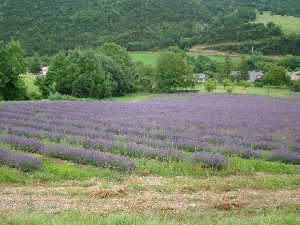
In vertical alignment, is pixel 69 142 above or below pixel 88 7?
below

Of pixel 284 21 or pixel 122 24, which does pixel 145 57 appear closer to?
pixel 122 24

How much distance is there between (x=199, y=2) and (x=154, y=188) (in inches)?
5383

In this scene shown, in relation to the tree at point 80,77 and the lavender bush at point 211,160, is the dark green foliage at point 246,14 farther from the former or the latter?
the lavender bush at point 211,160

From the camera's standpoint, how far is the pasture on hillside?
833cm

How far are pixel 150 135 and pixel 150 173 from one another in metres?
5.59

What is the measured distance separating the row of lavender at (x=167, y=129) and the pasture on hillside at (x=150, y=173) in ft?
0.16

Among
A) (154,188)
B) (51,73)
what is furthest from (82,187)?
(51,73)

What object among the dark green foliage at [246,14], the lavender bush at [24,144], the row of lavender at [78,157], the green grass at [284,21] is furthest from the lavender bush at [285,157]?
the dark green foliage at [246,14]

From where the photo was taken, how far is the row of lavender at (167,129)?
1498 centimetres

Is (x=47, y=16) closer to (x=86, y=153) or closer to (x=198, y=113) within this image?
(x=198, y=113)

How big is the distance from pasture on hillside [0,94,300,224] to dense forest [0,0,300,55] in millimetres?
77321

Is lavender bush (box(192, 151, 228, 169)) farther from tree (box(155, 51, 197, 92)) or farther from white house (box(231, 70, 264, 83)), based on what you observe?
white house (box(231, 70, 264, 83))

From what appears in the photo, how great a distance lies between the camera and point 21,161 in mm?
11844

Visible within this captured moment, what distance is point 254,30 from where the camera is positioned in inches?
5059
